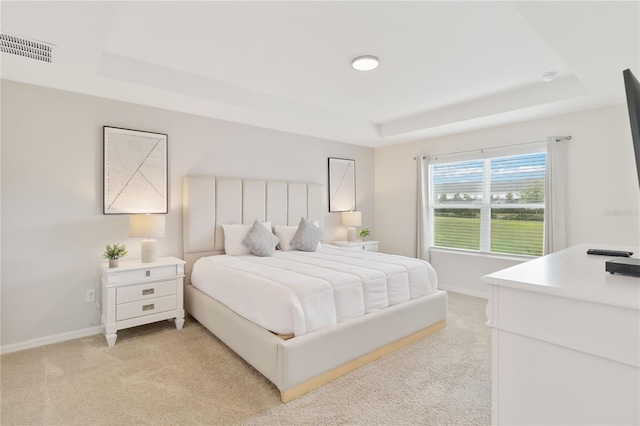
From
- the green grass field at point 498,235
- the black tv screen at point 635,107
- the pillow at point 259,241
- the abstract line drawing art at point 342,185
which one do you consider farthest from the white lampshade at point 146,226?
the green grass field at point 498,235

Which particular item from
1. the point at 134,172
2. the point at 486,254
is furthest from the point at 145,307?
the point at 486,254

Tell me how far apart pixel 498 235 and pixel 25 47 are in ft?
17.5

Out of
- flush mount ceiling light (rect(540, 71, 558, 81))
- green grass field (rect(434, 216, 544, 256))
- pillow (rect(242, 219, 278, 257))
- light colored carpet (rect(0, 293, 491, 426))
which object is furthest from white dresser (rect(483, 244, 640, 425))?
green grass field (rect(434, 216, 544, 256))

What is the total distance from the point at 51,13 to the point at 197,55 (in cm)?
105

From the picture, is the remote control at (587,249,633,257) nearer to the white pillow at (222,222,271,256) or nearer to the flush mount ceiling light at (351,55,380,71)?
the flush mount ceiling light at (351,55,380,71)

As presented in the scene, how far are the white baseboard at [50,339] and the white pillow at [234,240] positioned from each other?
58.3 inches

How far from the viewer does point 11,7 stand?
68.8 inches

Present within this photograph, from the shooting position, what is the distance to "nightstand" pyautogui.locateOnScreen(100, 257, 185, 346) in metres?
2.84

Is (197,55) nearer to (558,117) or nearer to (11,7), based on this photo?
(11,7)

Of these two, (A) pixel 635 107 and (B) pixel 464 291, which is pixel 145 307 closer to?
(A) pixel 635 107

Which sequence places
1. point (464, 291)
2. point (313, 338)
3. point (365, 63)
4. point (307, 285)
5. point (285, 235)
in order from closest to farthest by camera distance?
point (313, 338) → point (307, 285) → point (365, 63) → point (285, 235) → point (464, 291)

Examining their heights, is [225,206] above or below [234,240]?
above

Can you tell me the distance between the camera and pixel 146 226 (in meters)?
3.07

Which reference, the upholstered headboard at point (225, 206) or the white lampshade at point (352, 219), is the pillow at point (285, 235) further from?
the white lampshade at point (352, 219)
